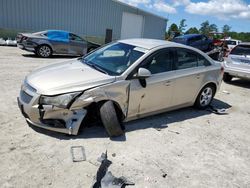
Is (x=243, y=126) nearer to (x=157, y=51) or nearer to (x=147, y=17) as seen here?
(x=157, y=51)

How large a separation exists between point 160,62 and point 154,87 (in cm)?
56

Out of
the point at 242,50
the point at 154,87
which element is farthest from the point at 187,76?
the point at 242,50

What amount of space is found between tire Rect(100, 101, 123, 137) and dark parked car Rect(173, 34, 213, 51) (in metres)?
13.8

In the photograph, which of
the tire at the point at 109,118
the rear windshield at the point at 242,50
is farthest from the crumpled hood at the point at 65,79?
the rear windshield at the point at 242,50

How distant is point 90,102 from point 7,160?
1389mm

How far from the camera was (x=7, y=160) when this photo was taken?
10.5 feet

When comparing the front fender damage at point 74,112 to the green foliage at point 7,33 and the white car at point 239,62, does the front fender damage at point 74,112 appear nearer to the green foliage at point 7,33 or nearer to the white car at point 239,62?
the white car at point 239,62

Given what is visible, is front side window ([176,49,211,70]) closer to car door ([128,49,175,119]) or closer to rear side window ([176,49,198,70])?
rear side window ([176,49,198,70])

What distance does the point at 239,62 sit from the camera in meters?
8.86

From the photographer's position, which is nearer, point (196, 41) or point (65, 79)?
point (65, 79)

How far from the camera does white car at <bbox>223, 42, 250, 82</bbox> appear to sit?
8619 mm

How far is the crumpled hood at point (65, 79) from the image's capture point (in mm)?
3746

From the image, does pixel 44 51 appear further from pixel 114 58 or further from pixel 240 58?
pixel 240 58

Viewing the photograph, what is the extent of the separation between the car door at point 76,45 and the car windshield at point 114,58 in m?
8.31
